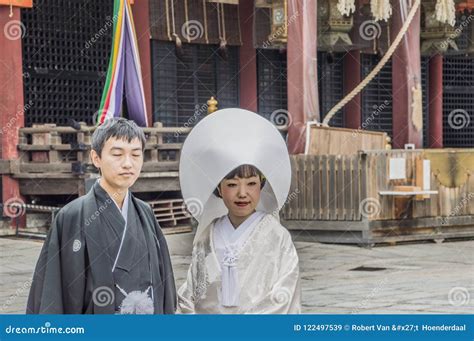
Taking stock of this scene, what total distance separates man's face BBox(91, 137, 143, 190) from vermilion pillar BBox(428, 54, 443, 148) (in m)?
19.5

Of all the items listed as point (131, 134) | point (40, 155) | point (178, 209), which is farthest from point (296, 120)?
point (131, 134)

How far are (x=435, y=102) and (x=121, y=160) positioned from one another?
1977 cm

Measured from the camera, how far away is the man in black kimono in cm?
438

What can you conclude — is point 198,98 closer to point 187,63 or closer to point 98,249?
point 187,63

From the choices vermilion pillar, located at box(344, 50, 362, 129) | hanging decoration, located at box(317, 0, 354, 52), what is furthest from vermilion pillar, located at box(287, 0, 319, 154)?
vermilion pillar, located at box(344, 50, 362, 129)

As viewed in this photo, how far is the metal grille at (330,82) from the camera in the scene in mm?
21688

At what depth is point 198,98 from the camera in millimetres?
19500

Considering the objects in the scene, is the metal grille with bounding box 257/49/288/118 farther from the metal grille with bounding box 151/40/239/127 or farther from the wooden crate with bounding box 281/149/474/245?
the wooden crate with bounding box 281/149/474/245

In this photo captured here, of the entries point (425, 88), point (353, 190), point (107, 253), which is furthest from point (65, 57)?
point (107, 253)

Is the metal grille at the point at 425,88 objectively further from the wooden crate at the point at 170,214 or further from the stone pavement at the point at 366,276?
the wooden crate at the point at 170,214

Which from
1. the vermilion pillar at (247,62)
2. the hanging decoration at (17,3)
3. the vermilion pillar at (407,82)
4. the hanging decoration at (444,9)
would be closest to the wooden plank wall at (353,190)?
the vermilion pillar at (407,82)

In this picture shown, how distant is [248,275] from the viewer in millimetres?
4430

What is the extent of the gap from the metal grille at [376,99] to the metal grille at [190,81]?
3595mm

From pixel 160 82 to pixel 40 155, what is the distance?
3.56 m
